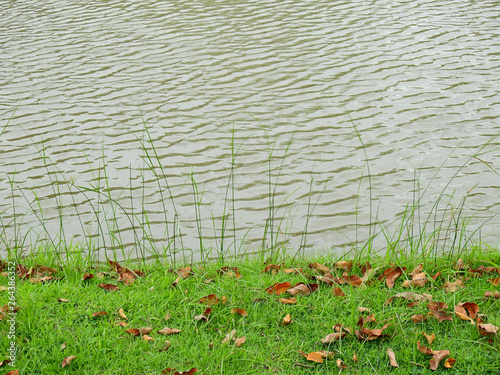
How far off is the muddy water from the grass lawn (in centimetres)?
40

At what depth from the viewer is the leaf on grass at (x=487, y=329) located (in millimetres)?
2762

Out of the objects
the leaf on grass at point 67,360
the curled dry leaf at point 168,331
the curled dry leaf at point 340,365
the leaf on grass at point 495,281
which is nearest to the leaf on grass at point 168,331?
the curled dry leaf at point 168,331

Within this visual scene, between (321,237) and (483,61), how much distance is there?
18.0ft

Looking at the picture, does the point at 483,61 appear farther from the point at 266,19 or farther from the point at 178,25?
the point at 178,25

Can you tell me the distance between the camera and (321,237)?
15.2 feet

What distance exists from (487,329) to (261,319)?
→ 3.72 ft

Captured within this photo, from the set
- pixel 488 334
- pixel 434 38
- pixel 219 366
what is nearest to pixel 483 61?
pixel 434 38

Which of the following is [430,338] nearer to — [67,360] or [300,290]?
[300,290]

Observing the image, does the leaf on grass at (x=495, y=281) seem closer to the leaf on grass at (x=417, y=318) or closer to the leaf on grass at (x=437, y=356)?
the leaf on grass at (x=417, y=318)

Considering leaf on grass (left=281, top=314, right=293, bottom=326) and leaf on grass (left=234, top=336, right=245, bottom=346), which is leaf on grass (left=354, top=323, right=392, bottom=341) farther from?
leaf on grass (left=234, top=336, right=245, bottom=346)

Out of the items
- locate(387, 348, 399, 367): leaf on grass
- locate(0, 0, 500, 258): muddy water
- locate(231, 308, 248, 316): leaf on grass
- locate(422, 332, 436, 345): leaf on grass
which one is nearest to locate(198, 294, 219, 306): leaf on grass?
locate(231, 308, 248, 316): leaf on grass

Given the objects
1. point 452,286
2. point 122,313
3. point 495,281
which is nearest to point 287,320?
point 122,313

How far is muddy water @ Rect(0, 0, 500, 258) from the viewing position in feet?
15.8

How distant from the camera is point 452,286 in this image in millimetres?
3223
